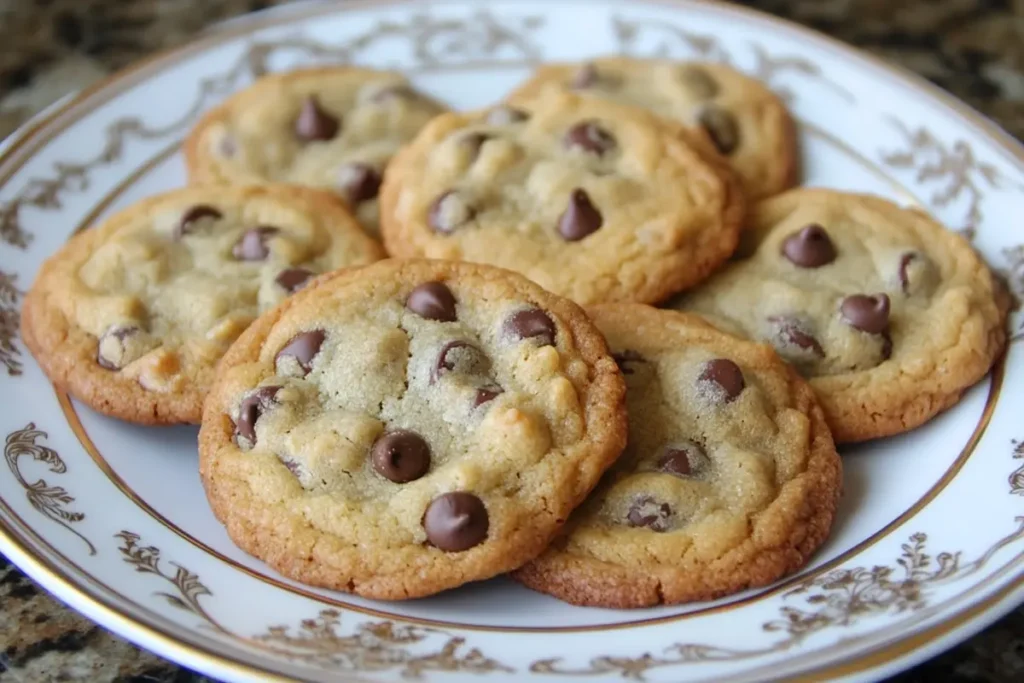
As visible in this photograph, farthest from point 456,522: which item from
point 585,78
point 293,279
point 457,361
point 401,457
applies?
point 585,78

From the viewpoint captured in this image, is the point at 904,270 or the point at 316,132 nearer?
the point at 904,270

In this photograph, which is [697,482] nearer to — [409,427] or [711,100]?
[409,427]

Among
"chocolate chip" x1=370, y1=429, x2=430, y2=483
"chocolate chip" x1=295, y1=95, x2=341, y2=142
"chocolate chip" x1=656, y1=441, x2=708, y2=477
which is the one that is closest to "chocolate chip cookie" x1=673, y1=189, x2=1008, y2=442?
"chocolate chip" x1=656, y1=441, x2=708, y2=477

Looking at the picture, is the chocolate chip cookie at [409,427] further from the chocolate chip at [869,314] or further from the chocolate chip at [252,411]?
the chocolate chip at [869,314]

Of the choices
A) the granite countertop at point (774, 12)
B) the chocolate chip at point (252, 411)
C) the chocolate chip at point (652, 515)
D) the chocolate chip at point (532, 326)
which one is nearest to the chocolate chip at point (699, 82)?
the granite countertop at point (774, 12)

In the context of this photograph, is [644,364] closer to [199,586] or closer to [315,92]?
[199,586]
